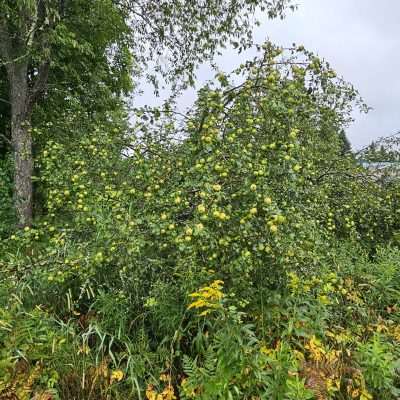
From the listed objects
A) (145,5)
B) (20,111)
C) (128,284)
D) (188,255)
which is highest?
(145,5)

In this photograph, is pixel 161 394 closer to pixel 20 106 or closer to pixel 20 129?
pixel 20 129

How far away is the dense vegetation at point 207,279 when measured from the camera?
2064 mm

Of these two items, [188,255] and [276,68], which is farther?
[276,68]

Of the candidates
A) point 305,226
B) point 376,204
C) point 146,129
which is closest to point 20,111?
point 146,129

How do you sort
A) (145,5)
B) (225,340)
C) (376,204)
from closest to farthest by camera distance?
1. (225,340)
2. (376,204)
3. (145,5)

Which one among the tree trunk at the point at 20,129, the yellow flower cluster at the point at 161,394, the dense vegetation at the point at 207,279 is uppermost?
the tree trunk at the point at 20,129

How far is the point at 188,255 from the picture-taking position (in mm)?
2387

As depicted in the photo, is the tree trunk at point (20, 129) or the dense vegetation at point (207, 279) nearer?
the dense vegetation at point (207, 279)

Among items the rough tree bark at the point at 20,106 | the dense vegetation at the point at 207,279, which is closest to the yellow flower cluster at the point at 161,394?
the dense vegetation at the point at 207,279

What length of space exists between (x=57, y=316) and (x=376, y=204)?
3.30 m

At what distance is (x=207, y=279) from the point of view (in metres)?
2.40

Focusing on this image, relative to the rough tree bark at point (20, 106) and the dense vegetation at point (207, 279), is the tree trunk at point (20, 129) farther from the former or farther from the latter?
the dense vegetation at point (207, 279)

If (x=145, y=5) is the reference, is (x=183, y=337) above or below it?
below

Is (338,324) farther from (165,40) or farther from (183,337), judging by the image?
(165,40)
